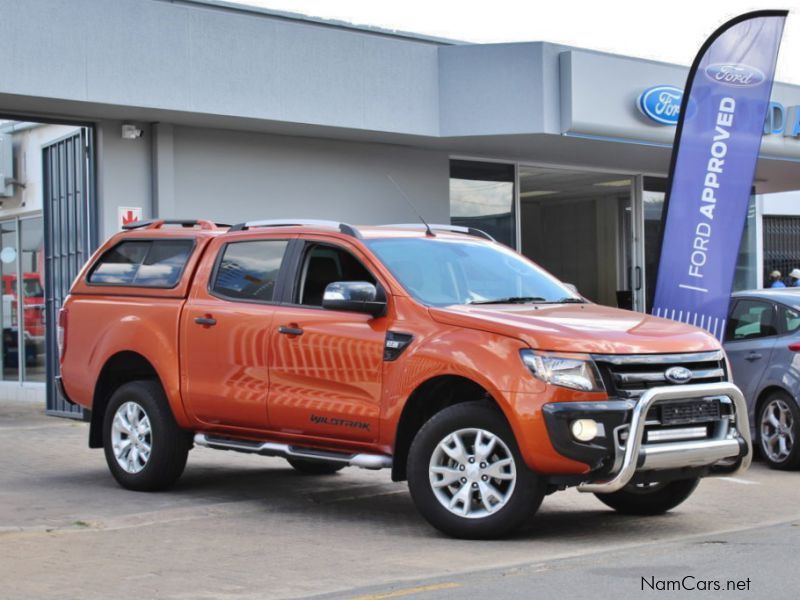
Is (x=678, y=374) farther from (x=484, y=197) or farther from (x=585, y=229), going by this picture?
(x=585, y=229)

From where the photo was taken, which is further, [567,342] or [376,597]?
[567,342]

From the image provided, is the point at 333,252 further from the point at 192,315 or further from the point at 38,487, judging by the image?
the point at 38,487

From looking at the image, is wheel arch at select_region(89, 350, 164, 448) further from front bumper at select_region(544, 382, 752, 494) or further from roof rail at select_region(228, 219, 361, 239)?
front bumper at select_region(544, 382, 752, 494)

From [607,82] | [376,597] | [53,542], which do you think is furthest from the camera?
[607,82]

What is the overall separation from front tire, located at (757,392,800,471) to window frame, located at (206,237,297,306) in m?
4.78

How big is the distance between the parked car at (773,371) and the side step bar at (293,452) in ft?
14.8

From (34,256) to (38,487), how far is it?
852cm

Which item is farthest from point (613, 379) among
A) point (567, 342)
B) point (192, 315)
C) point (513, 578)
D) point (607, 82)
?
point (607, 82)

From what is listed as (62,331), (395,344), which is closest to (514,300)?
(395,344)

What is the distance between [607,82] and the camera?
1775 cm

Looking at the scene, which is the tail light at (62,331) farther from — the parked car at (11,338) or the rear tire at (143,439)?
the parked car at (11,338)

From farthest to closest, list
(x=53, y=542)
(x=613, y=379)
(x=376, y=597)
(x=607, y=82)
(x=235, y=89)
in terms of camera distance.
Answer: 1. (x=607, y=82)
2. (x=235, y=89)
3. (x=53, y=542)
4. (x=613, y=379)
5. (x=376, y=597)

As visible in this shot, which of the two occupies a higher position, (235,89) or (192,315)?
(235,89)

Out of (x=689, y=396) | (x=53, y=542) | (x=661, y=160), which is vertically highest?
(x=661, y=160)
